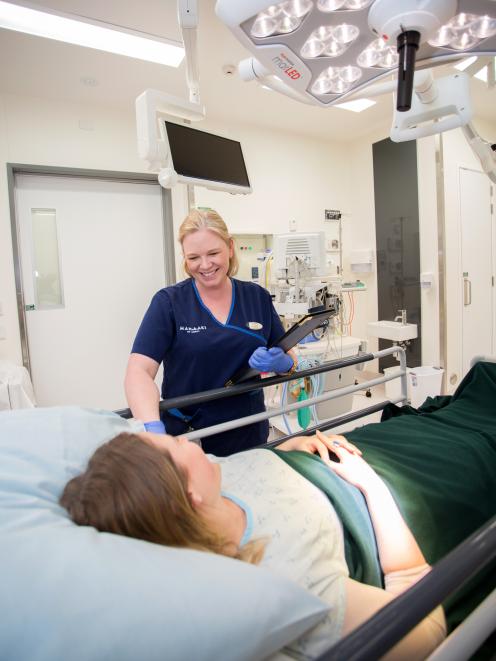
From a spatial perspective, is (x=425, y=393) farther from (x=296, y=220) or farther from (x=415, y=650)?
(x=415, y=650)

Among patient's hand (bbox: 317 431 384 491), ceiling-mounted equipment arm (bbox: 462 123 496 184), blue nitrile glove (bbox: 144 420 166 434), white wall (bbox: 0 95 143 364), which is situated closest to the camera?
patient's hand (bbox: 317 431 384 491)

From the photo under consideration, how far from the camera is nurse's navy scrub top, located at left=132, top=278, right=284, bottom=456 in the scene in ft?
4.49

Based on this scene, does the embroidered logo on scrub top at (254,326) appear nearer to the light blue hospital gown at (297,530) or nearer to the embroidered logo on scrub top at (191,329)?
the embroidered logo on scrub top at (191,329)

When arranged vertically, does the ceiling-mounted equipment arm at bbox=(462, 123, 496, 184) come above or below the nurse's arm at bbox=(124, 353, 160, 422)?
above

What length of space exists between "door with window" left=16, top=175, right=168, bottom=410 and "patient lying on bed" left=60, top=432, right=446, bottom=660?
8.35 feet

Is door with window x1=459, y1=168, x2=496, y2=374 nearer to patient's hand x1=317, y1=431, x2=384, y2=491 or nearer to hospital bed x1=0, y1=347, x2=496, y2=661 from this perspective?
patient's hand x1=317, y1=431, x2=384, y2=491

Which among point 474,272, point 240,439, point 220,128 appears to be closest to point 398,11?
point 240,439

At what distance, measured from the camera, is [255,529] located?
841 mm

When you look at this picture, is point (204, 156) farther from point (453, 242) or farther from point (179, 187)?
point (453, 242)

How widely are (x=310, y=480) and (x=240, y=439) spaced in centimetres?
51

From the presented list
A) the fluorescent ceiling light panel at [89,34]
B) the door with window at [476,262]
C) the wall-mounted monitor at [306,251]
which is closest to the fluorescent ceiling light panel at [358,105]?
the door with window at [476,262]

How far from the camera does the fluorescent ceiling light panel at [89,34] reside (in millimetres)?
2107

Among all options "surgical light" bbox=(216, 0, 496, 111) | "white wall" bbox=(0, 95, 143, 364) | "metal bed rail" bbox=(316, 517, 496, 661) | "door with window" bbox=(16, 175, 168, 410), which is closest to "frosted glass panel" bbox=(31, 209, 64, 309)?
"door with window" bbox=(16, 175, 168, 410)

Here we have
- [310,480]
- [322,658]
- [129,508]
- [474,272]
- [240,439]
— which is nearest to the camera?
[322,658]
